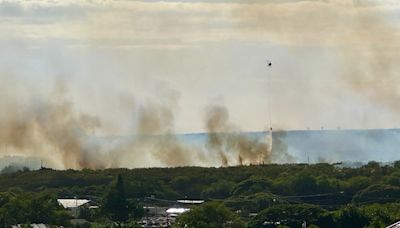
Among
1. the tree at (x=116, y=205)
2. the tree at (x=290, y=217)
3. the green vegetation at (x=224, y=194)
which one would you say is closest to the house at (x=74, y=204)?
the green vegetation at (x=224, y=194)

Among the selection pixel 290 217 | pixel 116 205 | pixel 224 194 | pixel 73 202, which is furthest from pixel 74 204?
pixel 290 217

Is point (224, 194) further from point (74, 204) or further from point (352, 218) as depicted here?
point (352, 218)

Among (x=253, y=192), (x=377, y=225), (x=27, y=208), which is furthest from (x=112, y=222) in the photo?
(x=253, y=192)

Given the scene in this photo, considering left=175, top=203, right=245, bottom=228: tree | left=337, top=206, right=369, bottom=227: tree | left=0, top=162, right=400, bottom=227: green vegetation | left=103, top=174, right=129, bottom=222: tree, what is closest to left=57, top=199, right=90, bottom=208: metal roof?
left=0, top=162, right=400, bottom=227: green vegetation

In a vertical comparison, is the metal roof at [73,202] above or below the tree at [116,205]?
above

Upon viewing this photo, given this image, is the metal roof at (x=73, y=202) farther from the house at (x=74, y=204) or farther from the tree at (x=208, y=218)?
the tree at (x=208, y=218)

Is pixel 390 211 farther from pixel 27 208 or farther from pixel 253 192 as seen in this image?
pixel 253 192

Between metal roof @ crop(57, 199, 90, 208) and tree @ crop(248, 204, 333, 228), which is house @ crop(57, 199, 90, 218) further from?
tree @ crop(248, 204, 333, 228)
